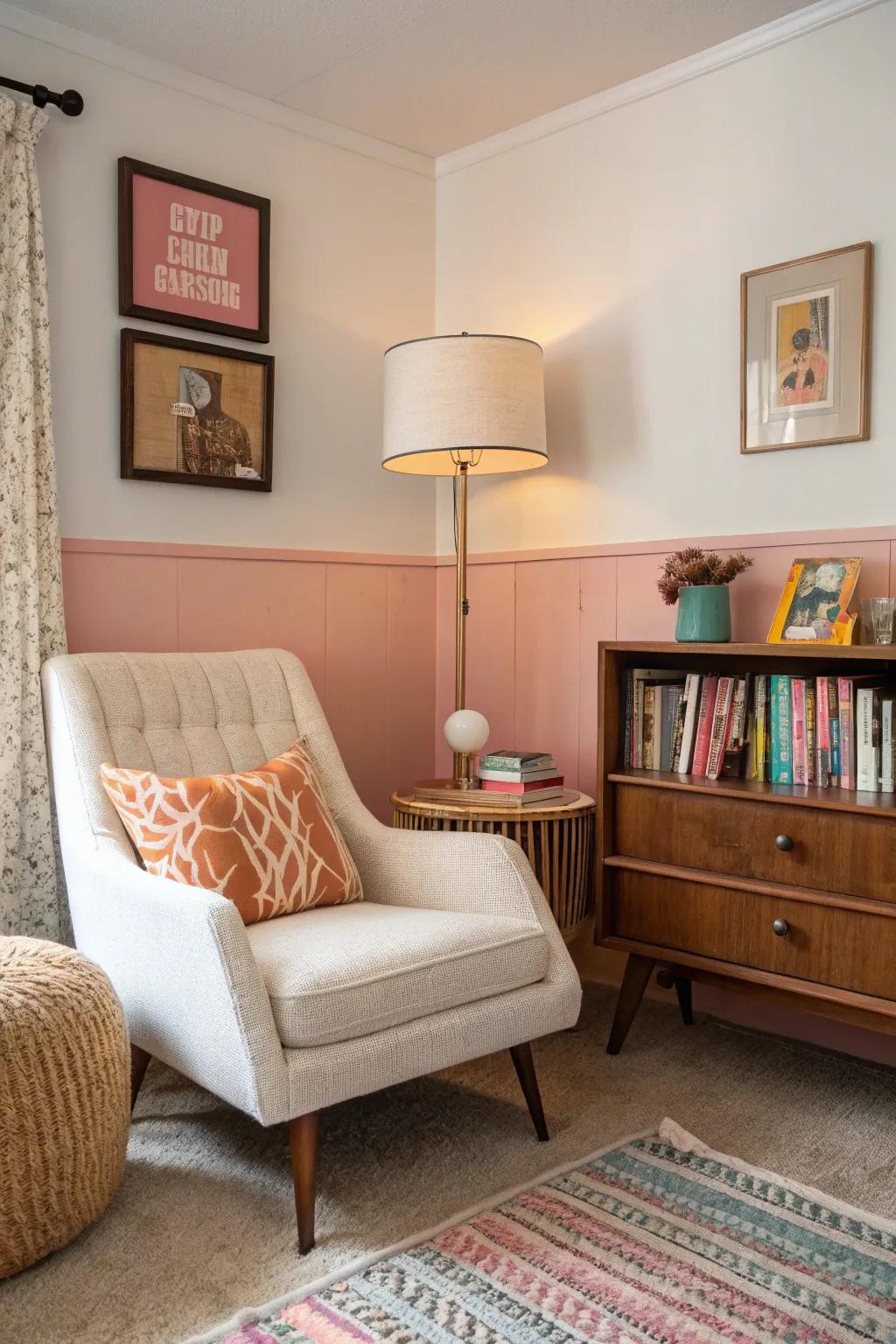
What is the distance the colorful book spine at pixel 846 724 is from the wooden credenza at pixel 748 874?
0.05 m

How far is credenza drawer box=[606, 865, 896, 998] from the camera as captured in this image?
6.98ft

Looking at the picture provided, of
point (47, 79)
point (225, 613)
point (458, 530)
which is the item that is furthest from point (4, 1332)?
point (47, 79)

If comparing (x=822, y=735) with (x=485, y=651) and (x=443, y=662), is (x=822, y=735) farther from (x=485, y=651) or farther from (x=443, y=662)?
(x=443, y=662)

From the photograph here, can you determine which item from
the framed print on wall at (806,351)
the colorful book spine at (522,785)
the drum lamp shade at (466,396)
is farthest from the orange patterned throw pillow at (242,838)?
the framed print on wall at (806,351)

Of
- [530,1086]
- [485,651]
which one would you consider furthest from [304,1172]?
[485,651]

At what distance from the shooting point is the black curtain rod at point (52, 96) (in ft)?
8.15

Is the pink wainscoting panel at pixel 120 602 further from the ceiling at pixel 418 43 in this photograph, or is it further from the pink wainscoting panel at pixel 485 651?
the ceiling at pixel 418 43

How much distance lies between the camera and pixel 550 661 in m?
3.19

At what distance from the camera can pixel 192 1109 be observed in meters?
2.25

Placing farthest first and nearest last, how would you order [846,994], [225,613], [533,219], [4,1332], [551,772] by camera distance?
[533,219]
[225,613]
[551,772]
[846,994]
[4,1332]

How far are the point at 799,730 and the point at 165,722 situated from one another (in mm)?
1328

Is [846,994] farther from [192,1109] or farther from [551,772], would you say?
[192,1109]

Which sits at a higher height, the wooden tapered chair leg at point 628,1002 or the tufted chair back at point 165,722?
the tufted chair back at point 165,722

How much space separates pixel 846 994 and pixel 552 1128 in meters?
0.62
